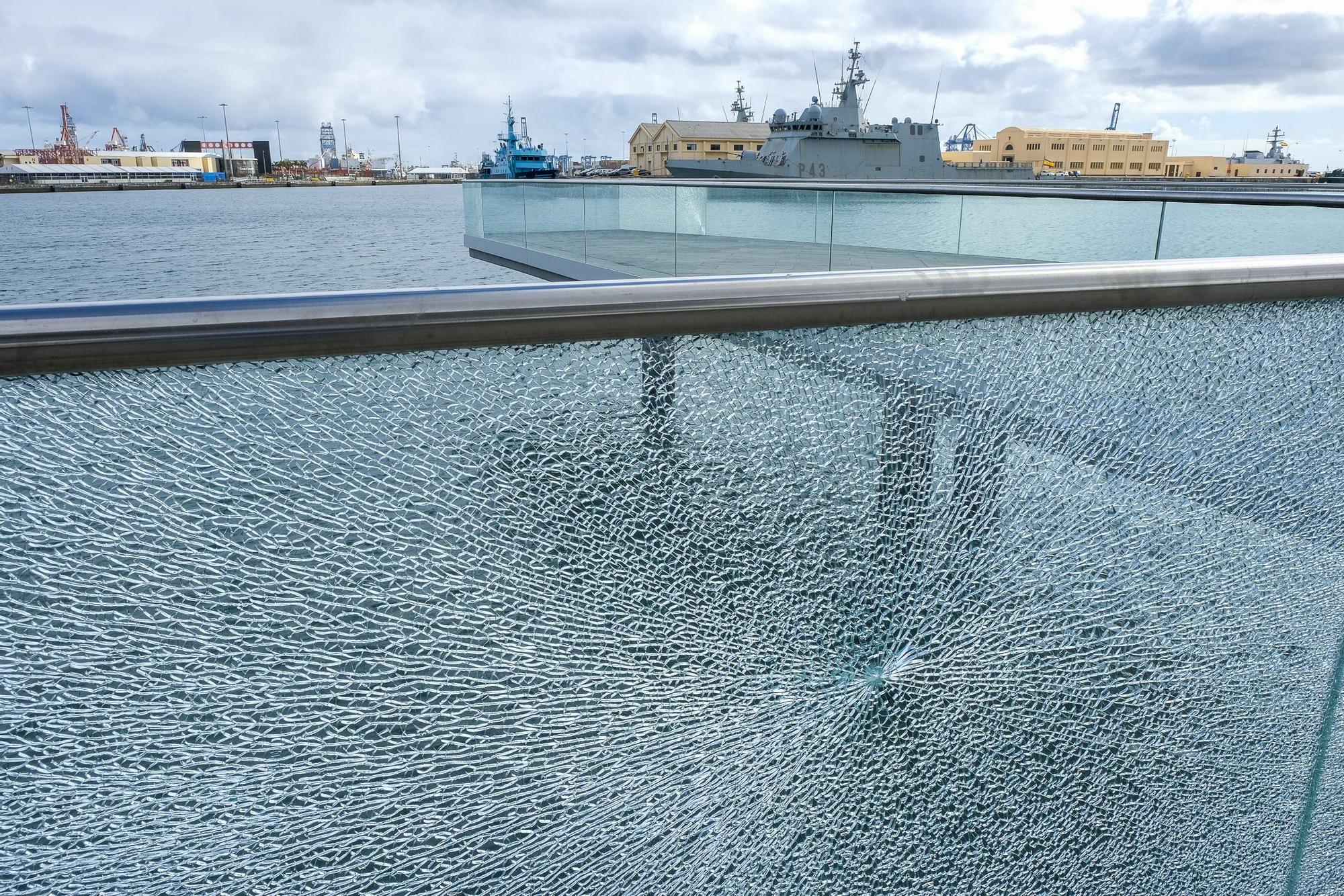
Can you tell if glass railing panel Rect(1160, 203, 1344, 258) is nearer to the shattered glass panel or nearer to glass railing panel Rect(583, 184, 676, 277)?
the shattered glass panel

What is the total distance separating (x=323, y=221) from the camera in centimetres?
4278

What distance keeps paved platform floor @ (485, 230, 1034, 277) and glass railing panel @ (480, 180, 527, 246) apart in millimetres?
1329

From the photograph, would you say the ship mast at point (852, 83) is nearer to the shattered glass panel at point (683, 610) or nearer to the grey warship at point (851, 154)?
the grey warship at point (851, 154)

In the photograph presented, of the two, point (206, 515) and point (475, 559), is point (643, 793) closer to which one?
point (475, 559)

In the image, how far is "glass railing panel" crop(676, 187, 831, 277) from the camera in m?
8.85

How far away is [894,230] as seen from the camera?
825 cm

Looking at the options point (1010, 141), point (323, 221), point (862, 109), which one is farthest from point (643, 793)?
point (1010, 141)

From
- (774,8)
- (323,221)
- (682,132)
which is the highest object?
(774,8)

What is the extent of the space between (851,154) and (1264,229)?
19995 mm

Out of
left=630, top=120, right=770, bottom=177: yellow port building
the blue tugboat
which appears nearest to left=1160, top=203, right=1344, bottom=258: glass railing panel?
left=630, top=120, right=770, bottom=177: yellow port building

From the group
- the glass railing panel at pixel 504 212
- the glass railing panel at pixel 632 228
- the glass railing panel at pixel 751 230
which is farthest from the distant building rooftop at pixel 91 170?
the glass railing panel at pixel 751 230

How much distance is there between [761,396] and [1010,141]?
165ft

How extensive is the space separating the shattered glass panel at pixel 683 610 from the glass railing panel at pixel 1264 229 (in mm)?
4593

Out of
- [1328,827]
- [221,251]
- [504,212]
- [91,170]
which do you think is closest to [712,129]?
[221,251]
